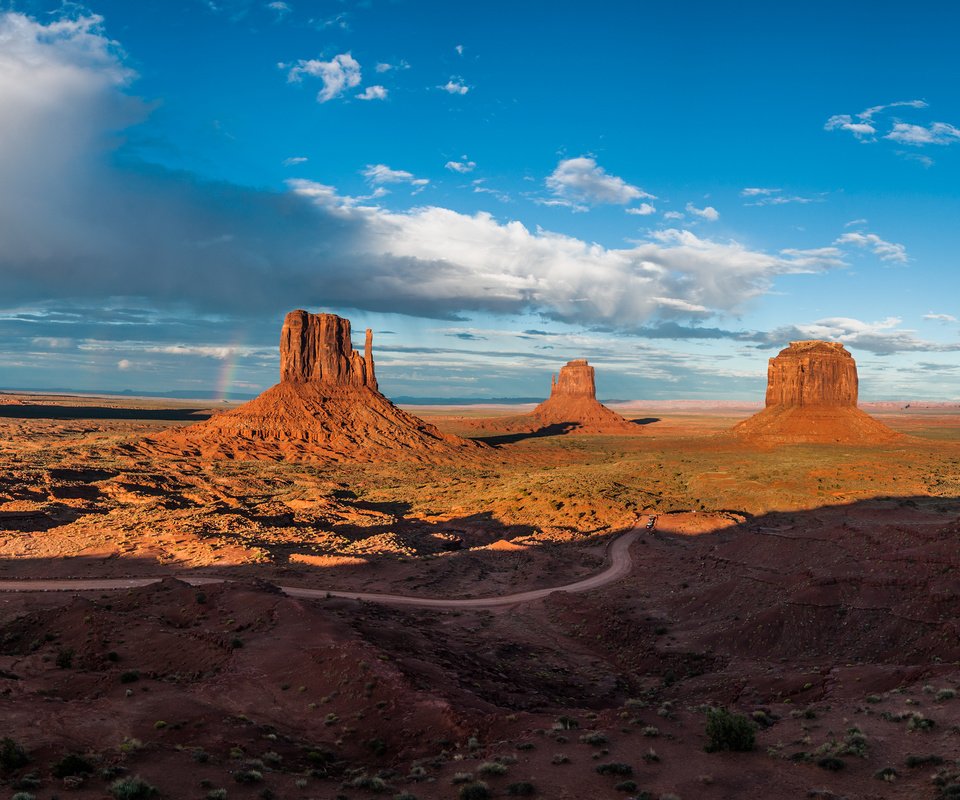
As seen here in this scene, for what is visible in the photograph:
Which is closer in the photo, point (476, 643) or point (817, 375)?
point (476, 643)

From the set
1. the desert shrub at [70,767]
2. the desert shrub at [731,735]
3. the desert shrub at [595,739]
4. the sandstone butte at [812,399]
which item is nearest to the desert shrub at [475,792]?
the desert shrub at [595,739]

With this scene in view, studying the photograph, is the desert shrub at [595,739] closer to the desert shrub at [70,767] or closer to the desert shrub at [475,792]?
the desert shrub at [475,792]

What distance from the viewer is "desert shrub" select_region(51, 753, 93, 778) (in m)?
14.2

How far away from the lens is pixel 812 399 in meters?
128

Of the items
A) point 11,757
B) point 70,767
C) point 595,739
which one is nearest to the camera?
point 70,767

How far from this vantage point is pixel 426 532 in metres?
56.8

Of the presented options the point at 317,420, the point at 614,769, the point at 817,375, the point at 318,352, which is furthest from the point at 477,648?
the point at 817,375

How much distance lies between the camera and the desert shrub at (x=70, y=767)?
14211 mm

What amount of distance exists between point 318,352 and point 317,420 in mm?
14822

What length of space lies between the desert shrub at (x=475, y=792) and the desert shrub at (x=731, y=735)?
611 cm

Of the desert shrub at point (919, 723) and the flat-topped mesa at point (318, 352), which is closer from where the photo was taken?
the desert shrub at point (919, 723)

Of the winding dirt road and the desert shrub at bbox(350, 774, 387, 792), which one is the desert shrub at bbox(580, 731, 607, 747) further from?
the winding dirt road

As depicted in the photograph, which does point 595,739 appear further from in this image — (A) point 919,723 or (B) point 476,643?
(B) point 476,643

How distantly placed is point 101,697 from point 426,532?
37018mm
